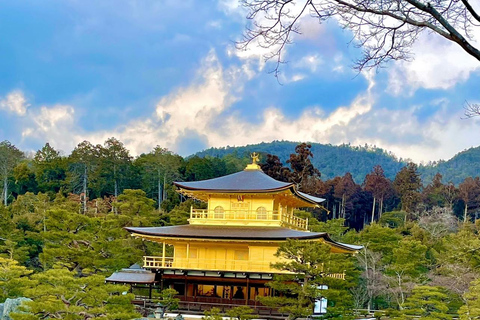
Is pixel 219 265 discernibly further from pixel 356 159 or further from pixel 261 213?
pixel 356 159

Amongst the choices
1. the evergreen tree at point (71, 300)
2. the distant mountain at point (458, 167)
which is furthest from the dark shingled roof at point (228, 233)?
the distant mountain at point (458, 167)

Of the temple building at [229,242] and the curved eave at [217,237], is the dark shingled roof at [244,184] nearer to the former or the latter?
the temple building at [229,242]

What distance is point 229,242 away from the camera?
79.5 feet

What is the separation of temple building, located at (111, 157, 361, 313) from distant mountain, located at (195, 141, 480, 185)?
2976 inches

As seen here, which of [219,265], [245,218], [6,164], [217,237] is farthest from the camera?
[6,164]

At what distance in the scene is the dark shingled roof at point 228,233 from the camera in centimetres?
2325

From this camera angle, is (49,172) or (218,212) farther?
(49,172)

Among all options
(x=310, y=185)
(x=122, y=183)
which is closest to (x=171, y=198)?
(x=122, y=183)

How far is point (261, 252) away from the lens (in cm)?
2406

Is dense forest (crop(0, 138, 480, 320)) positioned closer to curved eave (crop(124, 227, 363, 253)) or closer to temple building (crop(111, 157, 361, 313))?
curved eave (crop(124, 227, 363, 253))

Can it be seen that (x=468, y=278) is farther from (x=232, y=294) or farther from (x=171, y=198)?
(x=171, y=198)

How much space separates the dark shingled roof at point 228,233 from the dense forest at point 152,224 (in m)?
2.88

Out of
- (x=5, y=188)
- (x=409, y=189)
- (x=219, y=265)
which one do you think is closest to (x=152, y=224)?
(x=219, y=265)

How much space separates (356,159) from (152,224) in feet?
293
